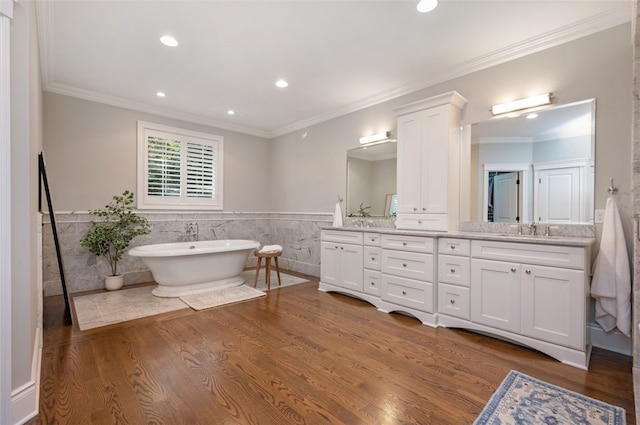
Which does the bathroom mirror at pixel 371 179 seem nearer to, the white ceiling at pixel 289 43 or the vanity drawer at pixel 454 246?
the white ceiling at pixel 289 43

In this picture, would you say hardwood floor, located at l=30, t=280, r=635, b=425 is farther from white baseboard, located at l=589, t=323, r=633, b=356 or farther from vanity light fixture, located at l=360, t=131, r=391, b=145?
vanity light fixture, located at l=360, t=131, r=391, b=145

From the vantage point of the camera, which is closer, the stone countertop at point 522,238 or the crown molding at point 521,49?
the stone countertop at point 522,238

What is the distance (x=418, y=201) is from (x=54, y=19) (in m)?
4.03

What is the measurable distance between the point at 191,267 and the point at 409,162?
10.6ft

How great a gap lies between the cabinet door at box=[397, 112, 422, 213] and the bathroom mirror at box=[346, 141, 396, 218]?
0.33m

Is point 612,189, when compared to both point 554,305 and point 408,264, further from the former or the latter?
point 408,264

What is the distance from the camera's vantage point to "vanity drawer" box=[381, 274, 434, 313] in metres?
3.15

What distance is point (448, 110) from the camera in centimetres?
331

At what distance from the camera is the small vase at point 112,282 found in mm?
4262

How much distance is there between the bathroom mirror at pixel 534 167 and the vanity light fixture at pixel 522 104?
0.08m

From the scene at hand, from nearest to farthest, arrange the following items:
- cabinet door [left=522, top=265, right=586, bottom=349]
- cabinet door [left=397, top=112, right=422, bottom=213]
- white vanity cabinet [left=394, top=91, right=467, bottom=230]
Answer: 1. cabinet door [left=522, top=265, right=586, bottom=349]
2. white vanity cabinet [left=394, top=91, right=467, bottom=230]
3. cabinet door [left=397, top=112, right=422, bottom=213]

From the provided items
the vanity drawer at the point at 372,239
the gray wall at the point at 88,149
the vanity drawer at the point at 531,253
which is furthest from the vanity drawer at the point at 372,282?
the gray wall at the point at 88,149

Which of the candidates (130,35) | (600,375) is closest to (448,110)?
(600,375)

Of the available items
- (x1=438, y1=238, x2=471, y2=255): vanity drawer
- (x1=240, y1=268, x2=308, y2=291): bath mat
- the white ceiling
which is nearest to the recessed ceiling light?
the white ceiling
